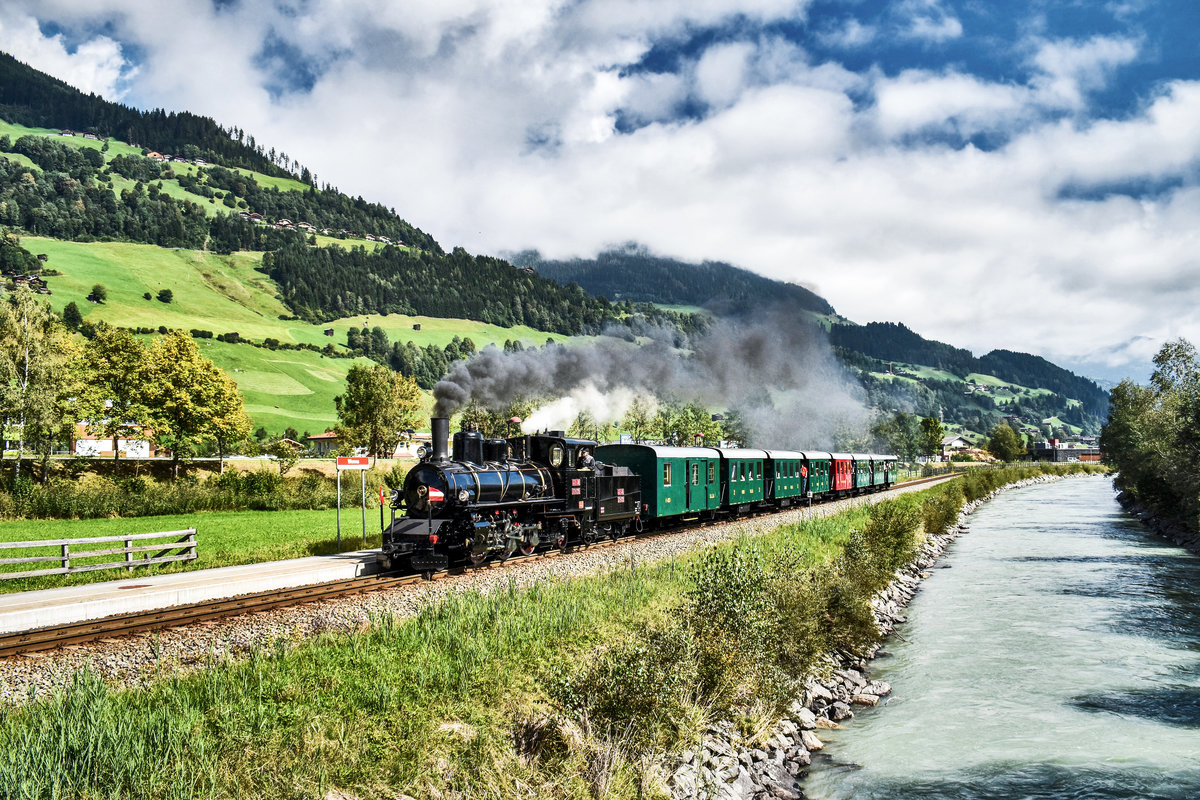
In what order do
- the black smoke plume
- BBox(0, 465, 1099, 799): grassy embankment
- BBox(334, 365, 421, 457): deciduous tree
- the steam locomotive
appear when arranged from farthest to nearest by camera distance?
BBox(334, 365, 421, 457): deciduous tree < the black smoke plume < the steam locomotive < BBox(0, 465, 1099, 799): grassy embankment

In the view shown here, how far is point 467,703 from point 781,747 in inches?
244

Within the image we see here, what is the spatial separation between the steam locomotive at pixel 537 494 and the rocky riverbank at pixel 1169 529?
77.9ft

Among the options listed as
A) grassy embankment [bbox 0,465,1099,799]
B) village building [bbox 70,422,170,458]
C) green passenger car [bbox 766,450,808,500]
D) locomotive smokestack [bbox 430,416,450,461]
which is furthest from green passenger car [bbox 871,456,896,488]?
village building [bbox 70,422,170,458]

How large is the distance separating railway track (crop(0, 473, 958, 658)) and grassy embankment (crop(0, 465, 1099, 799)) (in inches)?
166

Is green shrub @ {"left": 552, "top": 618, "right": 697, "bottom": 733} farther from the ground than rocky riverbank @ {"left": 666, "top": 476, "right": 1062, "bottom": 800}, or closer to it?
farther from the ground

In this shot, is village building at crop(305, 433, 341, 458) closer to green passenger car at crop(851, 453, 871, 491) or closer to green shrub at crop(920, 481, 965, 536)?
Answer: green passenger car at crop(851, 453, 871, 491)

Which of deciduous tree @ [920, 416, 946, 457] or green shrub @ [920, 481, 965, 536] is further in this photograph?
deciduous tree @ [920, 416, 946, 457]

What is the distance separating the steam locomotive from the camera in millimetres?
21516

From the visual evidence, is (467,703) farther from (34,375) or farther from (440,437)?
(34,375)

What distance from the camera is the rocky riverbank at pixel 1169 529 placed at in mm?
42094

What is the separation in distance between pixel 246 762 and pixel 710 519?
33376 millimetres

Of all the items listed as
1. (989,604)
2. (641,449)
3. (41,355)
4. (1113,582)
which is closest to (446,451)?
(641,449)

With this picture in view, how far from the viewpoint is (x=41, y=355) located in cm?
5600

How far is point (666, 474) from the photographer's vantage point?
110 feet
